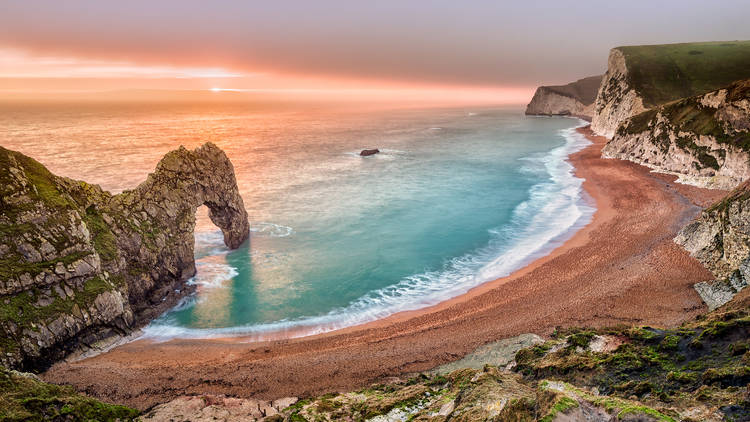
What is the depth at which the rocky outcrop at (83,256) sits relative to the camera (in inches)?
711

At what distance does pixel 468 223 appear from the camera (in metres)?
45.8

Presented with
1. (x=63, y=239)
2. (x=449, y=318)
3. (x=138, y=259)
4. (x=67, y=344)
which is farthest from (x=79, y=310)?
(x=449, y=318)

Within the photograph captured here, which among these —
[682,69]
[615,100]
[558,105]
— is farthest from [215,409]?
[558,105]

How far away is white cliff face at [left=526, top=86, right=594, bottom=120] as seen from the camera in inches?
6870

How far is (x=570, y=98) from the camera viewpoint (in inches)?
7062

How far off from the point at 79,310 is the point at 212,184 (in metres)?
15.1

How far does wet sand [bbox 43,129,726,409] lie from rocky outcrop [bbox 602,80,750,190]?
2148 centimetres

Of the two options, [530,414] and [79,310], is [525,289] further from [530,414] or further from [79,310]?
[79,310]

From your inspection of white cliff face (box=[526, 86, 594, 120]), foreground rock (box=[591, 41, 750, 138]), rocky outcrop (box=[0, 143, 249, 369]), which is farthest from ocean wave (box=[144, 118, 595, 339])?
white cliff face (box=[526, 86, 594, 120])

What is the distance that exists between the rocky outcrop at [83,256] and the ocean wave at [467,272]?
3.58 m

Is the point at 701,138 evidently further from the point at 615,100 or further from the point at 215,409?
the point at 215,409

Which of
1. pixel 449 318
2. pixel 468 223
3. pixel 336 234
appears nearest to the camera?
pixel 449 318

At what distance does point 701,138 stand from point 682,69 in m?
54.1

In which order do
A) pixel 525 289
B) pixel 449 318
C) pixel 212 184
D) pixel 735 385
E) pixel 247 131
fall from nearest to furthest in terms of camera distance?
pixel 735 385 < pixel 449 318 < pixel 525 289 < pixel 212 184 < pixel 247 131
